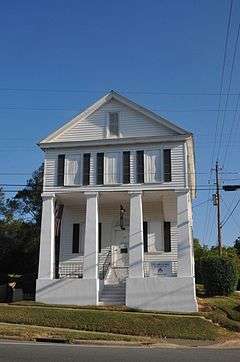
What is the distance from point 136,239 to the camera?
29.5m

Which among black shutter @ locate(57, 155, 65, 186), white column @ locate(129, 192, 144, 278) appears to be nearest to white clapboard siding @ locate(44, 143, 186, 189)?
black shutter @ locate(57, 155, 65, 186)

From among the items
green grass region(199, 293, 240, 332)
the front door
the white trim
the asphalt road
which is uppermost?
the white trim

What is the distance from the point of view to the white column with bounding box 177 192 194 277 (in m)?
28.6

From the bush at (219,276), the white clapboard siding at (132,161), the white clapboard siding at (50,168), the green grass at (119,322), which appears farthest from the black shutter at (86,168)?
the bush at (219,276)

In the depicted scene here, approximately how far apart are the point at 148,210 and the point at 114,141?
538cm

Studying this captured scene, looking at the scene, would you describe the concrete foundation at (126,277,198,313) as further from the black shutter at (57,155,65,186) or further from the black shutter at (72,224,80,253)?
the black shutter at (57,155,65,186)

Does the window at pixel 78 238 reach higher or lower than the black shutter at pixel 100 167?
lower

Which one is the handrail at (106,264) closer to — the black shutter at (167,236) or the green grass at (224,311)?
the black shutter at (167,236)

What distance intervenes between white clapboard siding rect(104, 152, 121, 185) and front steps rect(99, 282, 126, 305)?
5.79 meters

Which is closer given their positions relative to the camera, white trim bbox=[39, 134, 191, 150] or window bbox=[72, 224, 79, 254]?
white trim bbox=[39, 134, 191, 150]

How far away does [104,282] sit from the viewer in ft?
101

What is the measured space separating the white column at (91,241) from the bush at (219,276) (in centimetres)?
677

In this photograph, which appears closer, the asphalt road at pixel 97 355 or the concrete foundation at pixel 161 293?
the asphalt road at pixel 97 355

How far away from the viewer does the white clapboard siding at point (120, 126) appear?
3112cm
